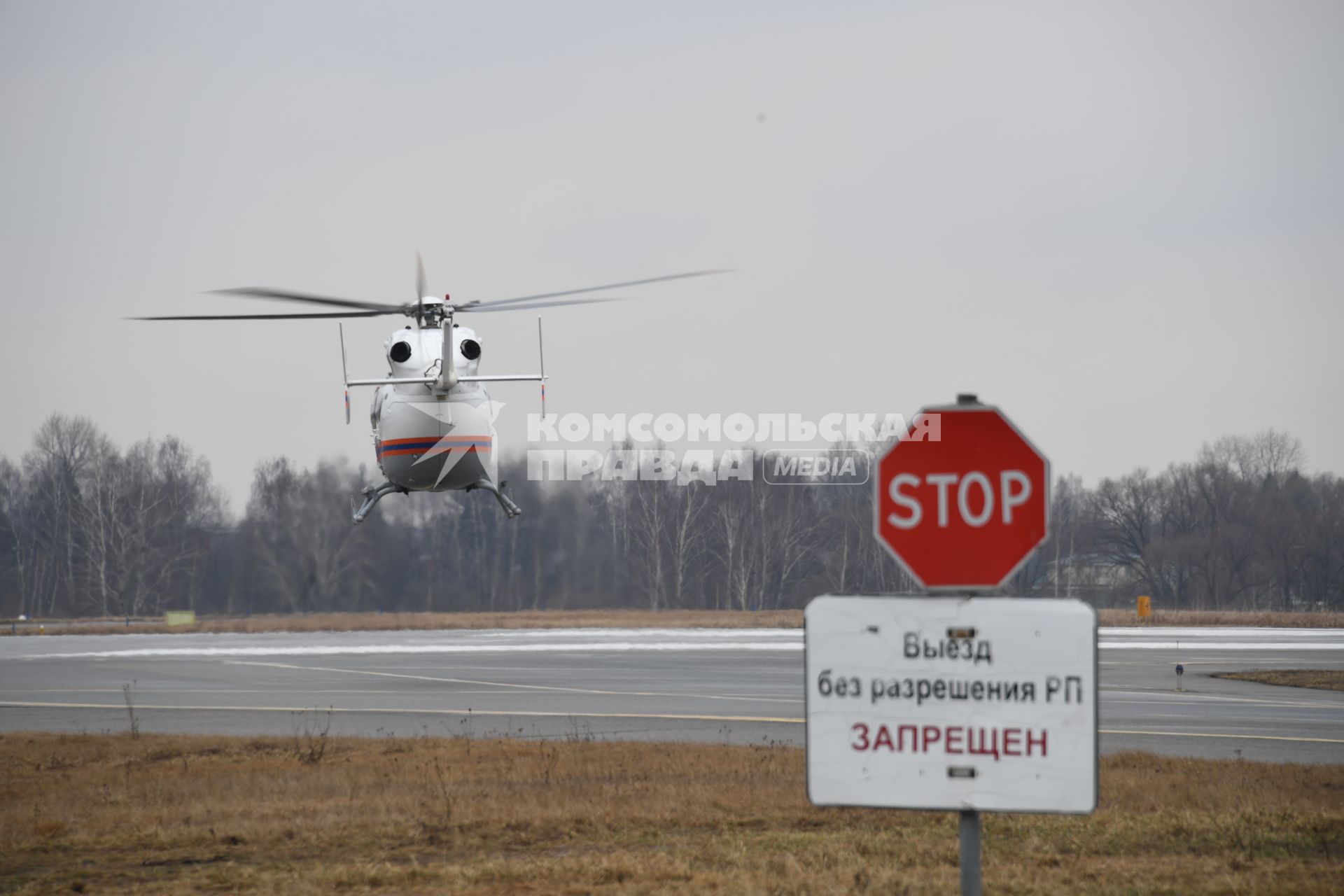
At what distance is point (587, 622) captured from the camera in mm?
55219

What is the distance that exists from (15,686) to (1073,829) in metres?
26.5

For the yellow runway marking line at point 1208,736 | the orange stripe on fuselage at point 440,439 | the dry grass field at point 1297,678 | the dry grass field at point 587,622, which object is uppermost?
the orange stripe on fuselage at point 440,439

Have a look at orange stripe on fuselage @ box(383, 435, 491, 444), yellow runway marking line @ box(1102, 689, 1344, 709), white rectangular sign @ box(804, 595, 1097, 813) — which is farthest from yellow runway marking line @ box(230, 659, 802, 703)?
white rectangular sign @ box(804, 595, 1097, 813)

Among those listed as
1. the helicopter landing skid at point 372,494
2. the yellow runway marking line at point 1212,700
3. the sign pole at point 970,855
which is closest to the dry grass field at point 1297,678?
the yellow runway marking line at point 1212,700

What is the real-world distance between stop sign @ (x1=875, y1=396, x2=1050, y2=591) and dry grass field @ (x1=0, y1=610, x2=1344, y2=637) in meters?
44.8

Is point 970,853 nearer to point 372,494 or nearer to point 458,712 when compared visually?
point 458,712

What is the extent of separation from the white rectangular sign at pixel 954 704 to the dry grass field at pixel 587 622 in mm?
44768

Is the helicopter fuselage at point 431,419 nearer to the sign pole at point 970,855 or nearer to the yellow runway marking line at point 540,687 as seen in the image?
the yellow runway marking line at point 540,687

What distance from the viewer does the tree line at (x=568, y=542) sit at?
53688 millimetres

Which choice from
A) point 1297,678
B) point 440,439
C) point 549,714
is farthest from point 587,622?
point 549,714

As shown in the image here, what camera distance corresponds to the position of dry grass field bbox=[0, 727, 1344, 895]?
7859 mm

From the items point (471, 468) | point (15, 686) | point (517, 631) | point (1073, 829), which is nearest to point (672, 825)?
point (1073, 829)

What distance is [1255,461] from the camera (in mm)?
87375

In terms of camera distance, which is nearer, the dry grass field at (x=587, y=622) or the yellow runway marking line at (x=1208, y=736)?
the yellow runway marking line at (x=1208, y=736)
